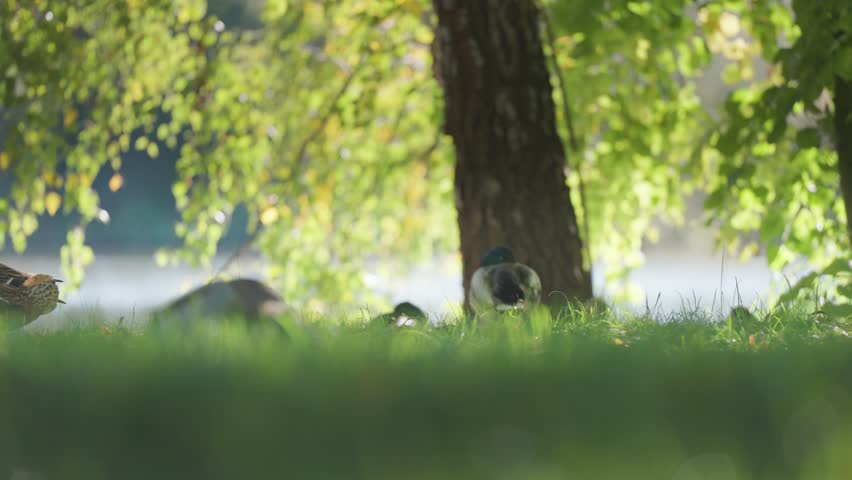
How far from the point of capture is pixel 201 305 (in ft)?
11.9

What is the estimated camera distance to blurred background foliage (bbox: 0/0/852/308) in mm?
5914

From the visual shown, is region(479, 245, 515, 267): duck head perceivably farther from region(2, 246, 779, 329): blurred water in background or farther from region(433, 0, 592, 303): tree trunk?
region(433, 0, 592, 303): tree trunk

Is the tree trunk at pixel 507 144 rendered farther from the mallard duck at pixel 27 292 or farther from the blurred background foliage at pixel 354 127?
the mallard duck at pixel 27 292

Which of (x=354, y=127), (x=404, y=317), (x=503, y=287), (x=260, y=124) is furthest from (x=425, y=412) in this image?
(x=260, y=124)

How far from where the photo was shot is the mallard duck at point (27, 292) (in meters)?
3.49

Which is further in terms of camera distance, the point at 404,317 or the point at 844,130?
the point at 844,130

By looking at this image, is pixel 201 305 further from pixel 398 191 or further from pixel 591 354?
pixel 398 191

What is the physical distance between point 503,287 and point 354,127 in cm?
338

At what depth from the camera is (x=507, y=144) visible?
486 cm

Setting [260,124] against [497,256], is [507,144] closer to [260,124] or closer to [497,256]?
[497,256]

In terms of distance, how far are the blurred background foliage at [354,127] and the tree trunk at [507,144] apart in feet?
1.37

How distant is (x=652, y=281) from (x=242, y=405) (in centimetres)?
2750

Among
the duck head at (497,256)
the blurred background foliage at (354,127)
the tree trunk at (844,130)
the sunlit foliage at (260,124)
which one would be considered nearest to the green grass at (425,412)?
the duck head at (497,256)

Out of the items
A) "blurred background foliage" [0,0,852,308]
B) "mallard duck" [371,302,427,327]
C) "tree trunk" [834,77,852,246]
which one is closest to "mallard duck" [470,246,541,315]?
"mallard duck" [371,302,427,327]
